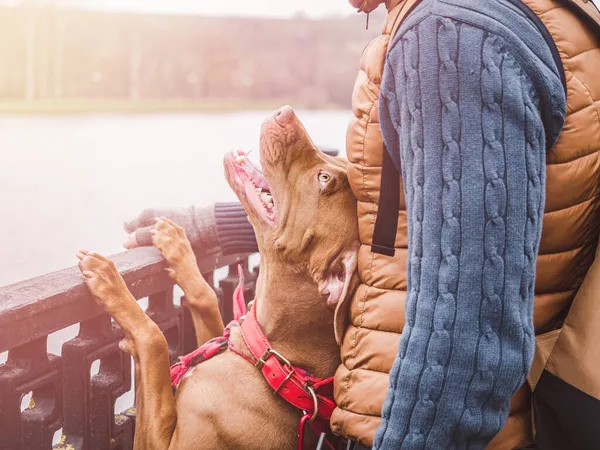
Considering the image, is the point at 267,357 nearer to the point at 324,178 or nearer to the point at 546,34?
the point at 324,178

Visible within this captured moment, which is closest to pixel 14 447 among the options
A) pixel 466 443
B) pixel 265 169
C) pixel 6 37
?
pixel 265 169

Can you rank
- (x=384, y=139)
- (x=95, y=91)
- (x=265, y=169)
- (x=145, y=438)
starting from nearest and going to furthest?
(x=384, y=139), (x=145, y=438), (x=265, y=169), (x=95, y=91)

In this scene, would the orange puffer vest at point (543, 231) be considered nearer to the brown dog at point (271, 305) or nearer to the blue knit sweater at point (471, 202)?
the blue knit sweater at point (471, 202)

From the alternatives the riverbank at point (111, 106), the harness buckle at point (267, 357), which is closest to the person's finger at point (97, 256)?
the harness buckle at point (267, 357)

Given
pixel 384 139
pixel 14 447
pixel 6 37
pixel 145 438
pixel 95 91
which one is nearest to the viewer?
pixel 384 139

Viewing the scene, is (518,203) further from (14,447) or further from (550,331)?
(14,447)

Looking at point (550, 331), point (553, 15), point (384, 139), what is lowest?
point (550, 331)

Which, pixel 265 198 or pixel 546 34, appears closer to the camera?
pixel 546 34

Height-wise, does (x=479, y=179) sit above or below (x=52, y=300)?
above

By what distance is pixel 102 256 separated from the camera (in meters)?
2.04

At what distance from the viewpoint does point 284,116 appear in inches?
86.0

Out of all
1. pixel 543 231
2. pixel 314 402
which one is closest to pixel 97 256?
pixel 314 402

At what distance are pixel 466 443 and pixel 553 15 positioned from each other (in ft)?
2.31

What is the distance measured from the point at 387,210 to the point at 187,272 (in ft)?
4.24
